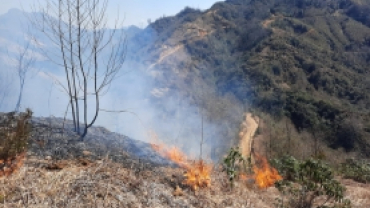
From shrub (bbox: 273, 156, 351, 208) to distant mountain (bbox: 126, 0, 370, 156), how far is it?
834 inches

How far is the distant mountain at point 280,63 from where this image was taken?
35688mm

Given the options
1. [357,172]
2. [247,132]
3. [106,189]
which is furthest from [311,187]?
[247,132]

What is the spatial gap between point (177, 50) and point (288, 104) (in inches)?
799

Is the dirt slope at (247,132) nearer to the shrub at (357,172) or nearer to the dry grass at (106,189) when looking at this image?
the shrub at (357,172)

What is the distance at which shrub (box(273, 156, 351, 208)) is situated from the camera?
17.7 ft

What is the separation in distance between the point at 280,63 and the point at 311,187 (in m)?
42.6

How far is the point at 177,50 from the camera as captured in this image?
50.8 m

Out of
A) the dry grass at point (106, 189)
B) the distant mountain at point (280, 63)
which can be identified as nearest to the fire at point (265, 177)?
the dry grass at point (106, 189)

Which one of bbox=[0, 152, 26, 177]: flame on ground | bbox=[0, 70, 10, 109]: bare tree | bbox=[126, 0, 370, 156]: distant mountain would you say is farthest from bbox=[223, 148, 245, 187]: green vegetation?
bbox=[126, 0, 370, 156]: distant mountain

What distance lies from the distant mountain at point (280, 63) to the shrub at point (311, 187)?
21195mm

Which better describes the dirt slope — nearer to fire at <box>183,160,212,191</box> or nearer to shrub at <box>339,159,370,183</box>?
shrub at <box>339,159,370,183</box>

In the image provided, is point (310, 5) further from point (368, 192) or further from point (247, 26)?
point (368, 192)

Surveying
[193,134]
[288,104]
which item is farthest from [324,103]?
[193,134]

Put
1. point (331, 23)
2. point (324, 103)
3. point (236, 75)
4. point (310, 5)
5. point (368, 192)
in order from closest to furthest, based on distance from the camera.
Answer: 1. point (368, 192)
2. point (324, 103)
3. point (236, 75)
4. point (331, 23)
5. point (310, 5)
